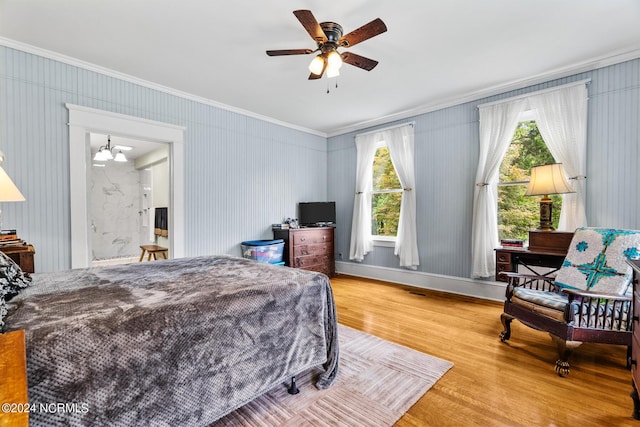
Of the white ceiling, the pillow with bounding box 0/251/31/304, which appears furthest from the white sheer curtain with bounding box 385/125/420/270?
the pillow with bounding box 0/251/31/304

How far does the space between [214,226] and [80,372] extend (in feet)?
10.4

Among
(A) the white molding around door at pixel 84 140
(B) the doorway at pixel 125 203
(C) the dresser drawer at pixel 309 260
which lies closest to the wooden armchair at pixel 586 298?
(C) the dresser drawer at pixel 309 260

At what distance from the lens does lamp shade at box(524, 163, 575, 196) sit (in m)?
2.86

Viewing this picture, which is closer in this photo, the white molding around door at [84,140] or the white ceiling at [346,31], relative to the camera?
the white ceiling at [346,31]

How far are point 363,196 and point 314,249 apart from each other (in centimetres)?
130

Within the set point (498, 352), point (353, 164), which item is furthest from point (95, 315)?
point (353, 164)

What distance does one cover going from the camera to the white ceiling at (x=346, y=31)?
2.26m

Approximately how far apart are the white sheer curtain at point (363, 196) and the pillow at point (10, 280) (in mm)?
4262

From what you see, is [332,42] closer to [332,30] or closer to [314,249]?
[332,30]

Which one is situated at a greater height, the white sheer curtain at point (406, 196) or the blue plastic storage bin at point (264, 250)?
the white sheer curtain at point (406, 196)

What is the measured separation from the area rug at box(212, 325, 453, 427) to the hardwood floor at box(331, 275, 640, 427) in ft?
0.31

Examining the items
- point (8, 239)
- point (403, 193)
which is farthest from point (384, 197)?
point (8, 239)

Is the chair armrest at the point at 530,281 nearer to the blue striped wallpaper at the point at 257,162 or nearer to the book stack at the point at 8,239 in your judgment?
the blue striped wallpaper at the point at 257,162

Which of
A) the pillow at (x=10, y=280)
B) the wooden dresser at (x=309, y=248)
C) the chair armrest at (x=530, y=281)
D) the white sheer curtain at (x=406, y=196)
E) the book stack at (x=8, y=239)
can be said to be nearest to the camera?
the pillow at (x=10, y=280)
